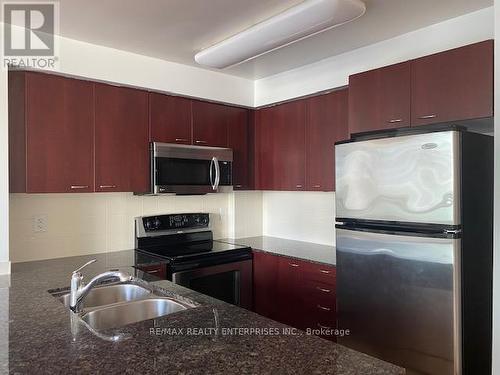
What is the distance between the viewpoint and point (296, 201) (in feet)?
12.4

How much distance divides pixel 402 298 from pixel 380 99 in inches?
48.9

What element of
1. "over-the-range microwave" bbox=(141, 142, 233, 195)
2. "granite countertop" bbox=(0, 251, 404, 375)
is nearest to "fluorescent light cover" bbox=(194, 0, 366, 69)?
"over-the-range microwave" bbox=(141, 142, 233, 195)

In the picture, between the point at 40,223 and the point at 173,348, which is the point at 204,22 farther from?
the point at 173,348

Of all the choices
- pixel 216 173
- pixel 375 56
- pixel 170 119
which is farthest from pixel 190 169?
pixel 375 56

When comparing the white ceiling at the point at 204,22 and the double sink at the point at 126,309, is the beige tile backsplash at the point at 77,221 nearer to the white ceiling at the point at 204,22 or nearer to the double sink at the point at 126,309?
the double sink at the point at 126,309

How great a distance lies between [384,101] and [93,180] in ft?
6.73

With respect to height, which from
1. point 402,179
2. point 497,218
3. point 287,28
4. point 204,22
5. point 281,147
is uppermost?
point 204,22

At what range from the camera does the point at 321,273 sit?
285cm

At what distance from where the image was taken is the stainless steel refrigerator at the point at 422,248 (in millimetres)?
1953

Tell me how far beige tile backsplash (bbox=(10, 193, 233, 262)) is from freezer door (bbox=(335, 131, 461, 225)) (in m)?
1.74

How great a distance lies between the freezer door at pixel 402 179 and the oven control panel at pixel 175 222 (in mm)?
1596

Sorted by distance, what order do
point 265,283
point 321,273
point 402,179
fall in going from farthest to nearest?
point 265,283, point 321,273, point 402,179

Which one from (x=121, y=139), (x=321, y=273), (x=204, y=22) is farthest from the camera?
(x=121, y=139)

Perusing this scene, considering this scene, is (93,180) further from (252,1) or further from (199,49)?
(252,1)
